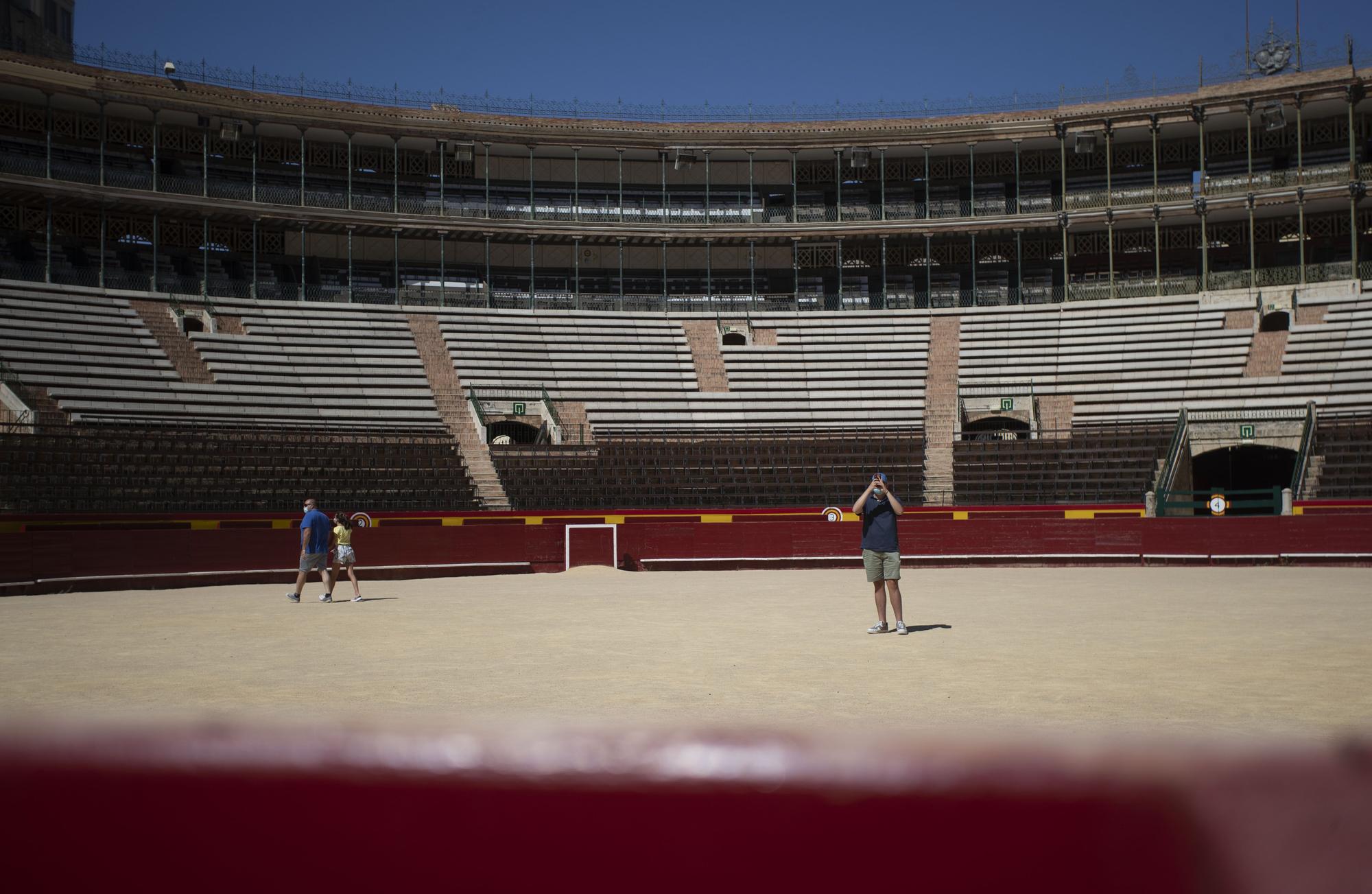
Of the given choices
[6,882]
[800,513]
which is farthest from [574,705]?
[800,513]

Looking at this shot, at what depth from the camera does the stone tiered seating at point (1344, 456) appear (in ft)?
89.8

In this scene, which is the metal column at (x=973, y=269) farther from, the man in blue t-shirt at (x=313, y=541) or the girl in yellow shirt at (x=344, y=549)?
the man in blue t-shirt at (x=313, y=541)

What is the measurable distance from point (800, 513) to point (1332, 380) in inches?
668

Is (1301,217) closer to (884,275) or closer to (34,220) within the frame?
(884,275)

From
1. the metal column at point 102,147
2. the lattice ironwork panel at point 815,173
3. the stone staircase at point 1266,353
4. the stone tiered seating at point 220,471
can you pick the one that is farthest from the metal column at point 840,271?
the metal column at point 102,147

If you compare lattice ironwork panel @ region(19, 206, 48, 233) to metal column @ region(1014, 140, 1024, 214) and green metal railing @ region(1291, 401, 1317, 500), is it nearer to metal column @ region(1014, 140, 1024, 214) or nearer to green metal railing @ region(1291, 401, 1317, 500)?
metal column @ region(1014, 140, 1024, 214)

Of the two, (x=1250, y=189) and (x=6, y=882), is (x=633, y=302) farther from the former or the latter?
(x=6, y=882)

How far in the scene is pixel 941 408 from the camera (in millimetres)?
36719

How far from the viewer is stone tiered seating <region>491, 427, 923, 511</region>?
99.9 feet

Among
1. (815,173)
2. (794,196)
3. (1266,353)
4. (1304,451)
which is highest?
(815,173)

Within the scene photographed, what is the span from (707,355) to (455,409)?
9.38 m

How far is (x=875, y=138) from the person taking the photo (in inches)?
1698

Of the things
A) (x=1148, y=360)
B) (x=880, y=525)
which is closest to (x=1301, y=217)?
(x=1148, y=360)

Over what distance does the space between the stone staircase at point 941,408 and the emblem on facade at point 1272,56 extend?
53.0 feet
